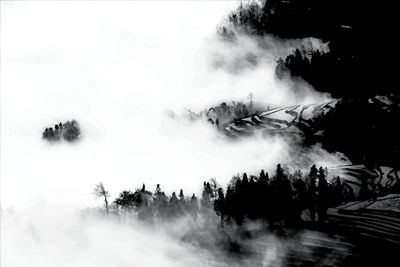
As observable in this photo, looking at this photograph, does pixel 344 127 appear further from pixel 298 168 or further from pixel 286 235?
pixel 286 235

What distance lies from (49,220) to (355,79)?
138 metres

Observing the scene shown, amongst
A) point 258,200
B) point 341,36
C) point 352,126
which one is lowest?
point 258,200

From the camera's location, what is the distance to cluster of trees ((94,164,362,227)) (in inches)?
5187

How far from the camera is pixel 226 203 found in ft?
452

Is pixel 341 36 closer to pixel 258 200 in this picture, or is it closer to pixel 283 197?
pixel 283 197

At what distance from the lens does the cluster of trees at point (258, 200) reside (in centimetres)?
13175

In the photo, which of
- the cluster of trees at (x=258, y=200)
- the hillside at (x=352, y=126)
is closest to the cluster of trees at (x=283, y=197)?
the cluster of trees at (x=258, y=200)

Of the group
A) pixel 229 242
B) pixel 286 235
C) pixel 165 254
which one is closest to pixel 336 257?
pixel 286 235

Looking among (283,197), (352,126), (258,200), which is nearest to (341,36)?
(352,126)

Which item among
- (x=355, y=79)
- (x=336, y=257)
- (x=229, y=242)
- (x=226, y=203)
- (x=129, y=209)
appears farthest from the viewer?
(x=355, y=79)

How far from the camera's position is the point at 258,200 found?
134500mm

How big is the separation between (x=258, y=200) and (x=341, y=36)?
3519 inches

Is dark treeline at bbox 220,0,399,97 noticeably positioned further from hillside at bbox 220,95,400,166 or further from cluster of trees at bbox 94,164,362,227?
cluster of trees at bbox 94,164,362,227

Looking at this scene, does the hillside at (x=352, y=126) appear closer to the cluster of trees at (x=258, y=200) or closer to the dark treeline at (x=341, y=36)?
the dark treeline at (x=341, y=36)
